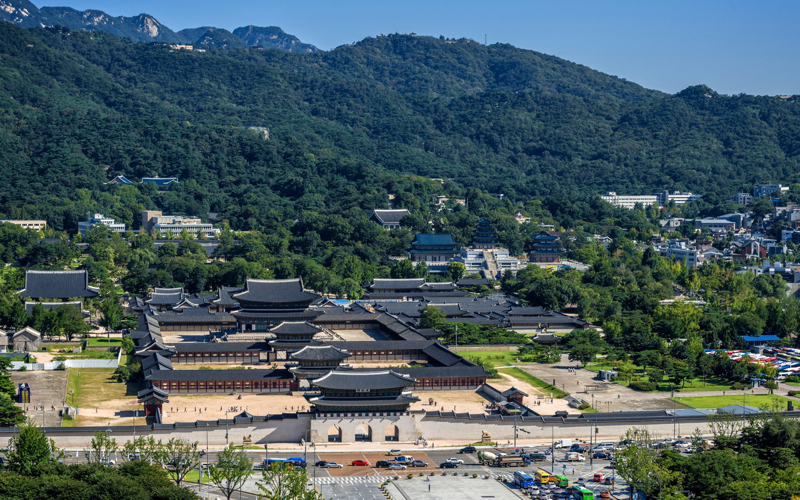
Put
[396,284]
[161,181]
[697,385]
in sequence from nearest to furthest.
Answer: [697,385] → [396,284] → [161,181]

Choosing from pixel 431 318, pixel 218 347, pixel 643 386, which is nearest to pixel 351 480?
pixel 643 386

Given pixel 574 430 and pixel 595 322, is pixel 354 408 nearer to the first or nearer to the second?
pixel 574 430

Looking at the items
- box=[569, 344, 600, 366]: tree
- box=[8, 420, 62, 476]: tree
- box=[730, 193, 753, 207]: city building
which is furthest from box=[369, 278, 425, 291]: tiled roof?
box=[730, 193, 753, 207]: city building

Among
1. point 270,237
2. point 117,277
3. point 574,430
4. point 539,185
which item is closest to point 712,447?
point 574,430

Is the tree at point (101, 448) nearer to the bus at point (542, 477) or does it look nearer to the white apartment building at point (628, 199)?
the bus at point (542, 477)

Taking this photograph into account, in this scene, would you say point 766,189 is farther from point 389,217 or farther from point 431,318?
point 431,318

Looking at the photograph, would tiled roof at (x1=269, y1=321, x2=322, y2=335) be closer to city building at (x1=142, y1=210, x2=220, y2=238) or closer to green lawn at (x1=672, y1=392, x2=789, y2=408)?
green lawn at (x1=672, y1=392, x2=789, y2=408)
